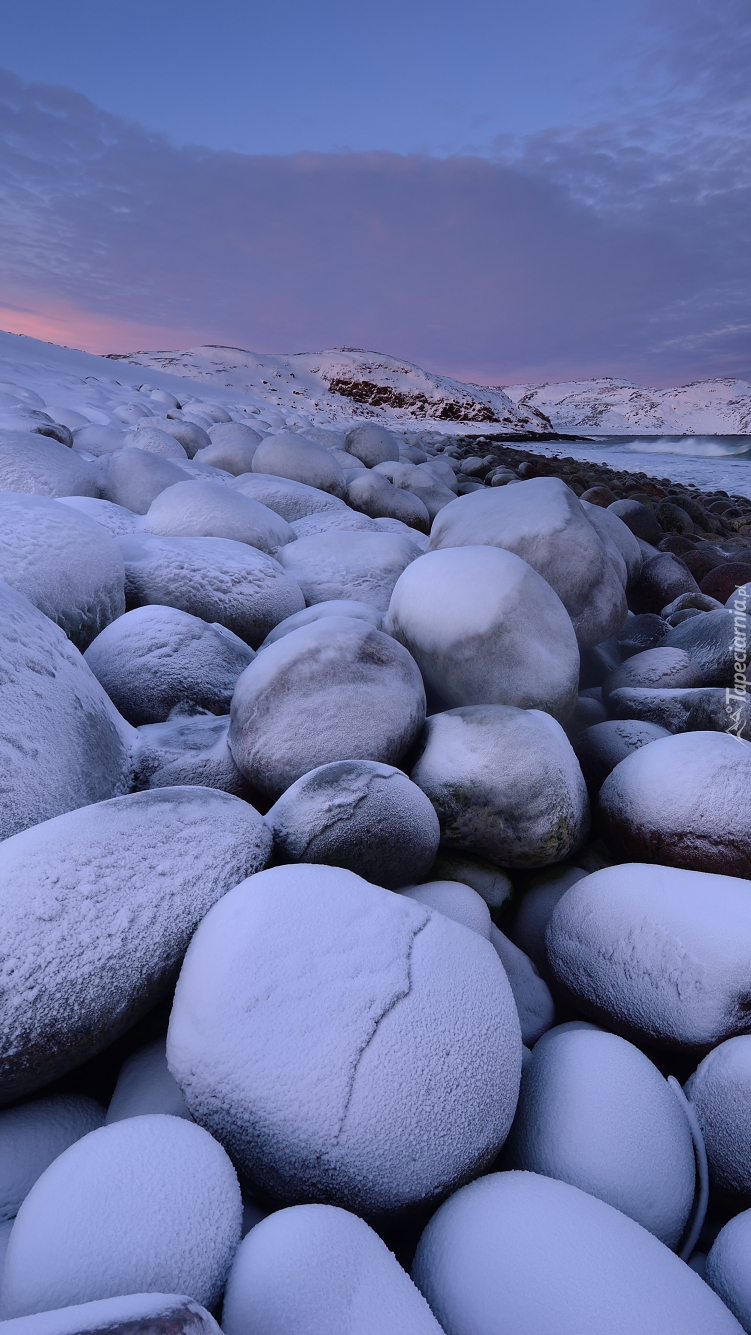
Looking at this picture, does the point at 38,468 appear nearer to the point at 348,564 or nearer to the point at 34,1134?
the point at 348,564

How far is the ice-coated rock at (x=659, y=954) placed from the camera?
1118 mm

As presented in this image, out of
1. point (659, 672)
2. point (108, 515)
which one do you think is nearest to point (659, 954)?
point (659, 672)

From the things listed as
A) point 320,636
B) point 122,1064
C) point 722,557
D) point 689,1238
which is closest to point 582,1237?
point 689,1238

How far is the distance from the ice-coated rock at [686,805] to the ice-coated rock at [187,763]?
858 mm

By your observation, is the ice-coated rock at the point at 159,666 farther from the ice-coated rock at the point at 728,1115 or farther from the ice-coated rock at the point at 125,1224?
the ice-coated rock at the point at 728,1115

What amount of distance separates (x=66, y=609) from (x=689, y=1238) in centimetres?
190

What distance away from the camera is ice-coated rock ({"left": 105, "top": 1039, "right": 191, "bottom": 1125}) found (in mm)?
939

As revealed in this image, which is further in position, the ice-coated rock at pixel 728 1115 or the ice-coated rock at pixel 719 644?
the ice-coated rock at pixel 719 644

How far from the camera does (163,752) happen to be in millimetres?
1607

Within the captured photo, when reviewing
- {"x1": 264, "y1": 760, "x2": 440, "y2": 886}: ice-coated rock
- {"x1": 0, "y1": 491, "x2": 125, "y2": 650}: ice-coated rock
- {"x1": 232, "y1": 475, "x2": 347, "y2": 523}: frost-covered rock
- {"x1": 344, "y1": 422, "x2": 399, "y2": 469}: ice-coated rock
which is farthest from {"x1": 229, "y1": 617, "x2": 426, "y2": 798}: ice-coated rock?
{"x1": 344, "y1": 422, "x2": 399, "y2": 469}: ice-coated rock

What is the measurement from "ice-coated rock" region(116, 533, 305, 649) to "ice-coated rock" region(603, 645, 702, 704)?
119 centimetres

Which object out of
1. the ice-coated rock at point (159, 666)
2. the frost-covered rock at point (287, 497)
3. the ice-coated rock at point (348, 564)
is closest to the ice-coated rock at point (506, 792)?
the ice-coated rock at point (159, 666)

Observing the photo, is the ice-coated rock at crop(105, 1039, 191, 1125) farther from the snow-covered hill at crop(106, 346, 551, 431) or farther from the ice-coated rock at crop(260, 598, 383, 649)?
the snow-covered hill at crop(106, 346, 551, 431)

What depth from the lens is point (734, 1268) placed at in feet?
2.64
